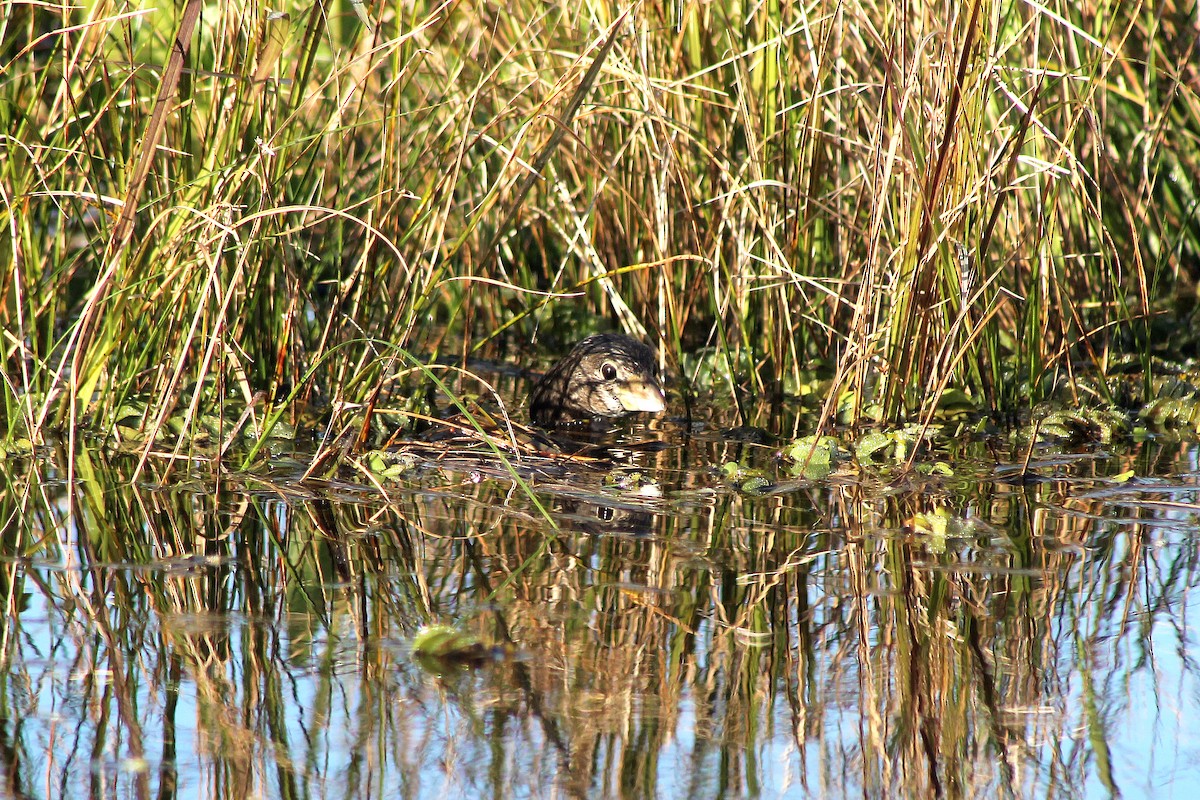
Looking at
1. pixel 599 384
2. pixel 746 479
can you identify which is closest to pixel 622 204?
pixel 599 384

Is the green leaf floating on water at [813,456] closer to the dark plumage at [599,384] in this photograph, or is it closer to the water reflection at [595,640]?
the water reflection at [595,640]

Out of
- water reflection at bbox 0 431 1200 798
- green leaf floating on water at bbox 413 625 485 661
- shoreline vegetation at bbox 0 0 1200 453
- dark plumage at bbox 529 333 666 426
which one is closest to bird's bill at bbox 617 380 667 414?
dark plumage at bbox 529 333 666 426

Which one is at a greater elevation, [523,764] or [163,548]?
[163,548]

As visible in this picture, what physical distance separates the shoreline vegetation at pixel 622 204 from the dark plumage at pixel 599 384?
22 cm

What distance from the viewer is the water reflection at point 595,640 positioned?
2133 mm

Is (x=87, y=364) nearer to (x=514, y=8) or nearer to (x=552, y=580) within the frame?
(x=552, y=580)

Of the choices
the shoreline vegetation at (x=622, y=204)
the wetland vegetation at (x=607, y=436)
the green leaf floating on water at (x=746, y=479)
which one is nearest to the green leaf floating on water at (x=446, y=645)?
the wetland vegetation at (x=607, y=436)

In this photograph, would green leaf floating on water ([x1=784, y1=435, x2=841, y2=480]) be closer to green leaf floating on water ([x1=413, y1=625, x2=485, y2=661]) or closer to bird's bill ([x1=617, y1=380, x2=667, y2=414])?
bird's bill ([x1=617, y1=380, x2=667, y2=414])

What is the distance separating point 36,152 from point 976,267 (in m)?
2.59

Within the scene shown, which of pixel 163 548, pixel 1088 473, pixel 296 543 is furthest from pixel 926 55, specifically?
pixel 163 548

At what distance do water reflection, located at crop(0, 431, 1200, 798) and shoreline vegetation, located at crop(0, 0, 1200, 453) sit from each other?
1.56 ft

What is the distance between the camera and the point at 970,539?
321 cm

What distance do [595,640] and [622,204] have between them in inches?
117

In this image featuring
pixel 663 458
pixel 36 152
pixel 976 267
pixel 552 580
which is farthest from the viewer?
pixel 663 458
